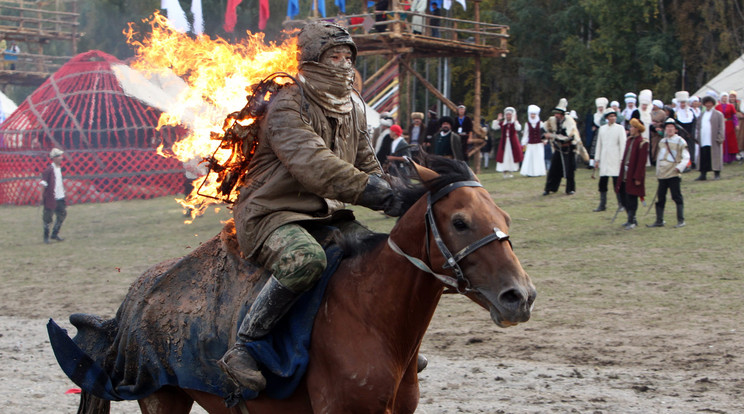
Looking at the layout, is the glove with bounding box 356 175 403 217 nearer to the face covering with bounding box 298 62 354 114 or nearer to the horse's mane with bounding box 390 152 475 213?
the horse's mane with bounding box 390 152 475 213

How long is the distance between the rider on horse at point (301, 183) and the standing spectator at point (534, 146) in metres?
17.1

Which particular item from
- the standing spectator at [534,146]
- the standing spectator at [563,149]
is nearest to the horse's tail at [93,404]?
the standing spectator at [563,149]

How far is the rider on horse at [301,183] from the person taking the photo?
380 cm

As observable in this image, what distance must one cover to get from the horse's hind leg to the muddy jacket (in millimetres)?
1001

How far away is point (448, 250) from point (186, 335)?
5.32ft

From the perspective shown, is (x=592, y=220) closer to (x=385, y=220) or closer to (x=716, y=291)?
(x=385, y=220)

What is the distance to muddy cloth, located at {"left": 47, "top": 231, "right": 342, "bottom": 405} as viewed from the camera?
387 cm

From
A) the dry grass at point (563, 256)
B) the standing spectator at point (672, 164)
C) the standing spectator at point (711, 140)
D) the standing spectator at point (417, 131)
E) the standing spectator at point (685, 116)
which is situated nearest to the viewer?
the dry grass at point (563, 256)

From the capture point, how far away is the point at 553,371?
21.3 feet

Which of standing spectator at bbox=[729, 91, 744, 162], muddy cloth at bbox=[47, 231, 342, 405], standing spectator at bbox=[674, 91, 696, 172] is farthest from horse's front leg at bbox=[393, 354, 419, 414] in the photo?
standing spectator at bbox=[729, 91, 744, 162]

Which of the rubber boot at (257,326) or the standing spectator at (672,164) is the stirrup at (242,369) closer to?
the rubber boot at (257,326)

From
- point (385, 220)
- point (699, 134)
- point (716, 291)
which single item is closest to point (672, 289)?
point (716, 291)

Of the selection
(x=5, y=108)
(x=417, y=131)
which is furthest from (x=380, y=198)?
(x=5, y=108)

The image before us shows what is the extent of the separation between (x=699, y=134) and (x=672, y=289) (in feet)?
35.1
